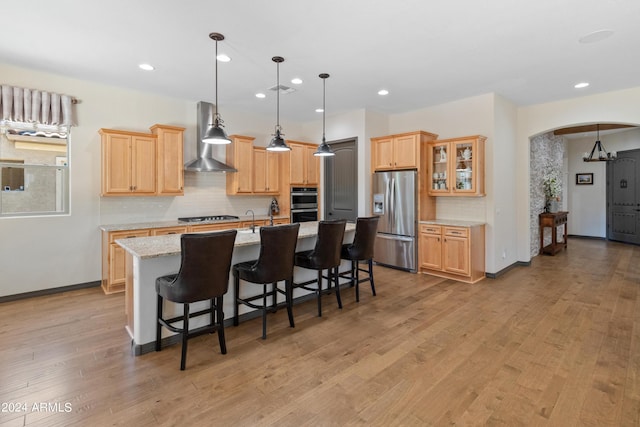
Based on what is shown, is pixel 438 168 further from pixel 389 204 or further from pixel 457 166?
pixel 389 204

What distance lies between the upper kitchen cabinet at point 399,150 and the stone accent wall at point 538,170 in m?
2.41

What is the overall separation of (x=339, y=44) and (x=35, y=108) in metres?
3.91

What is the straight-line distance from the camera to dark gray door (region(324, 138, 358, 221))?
20.8ft

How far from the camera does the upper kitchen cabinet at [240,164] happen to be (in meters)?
5.82

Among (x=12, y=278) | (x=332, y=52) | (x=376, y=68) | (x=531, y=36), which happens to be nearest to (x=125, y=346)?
(x=12, y=278)

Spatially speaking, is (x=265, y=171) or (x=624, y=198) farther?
(x=624, y=198)

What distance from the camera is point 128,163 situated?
4.68 metres

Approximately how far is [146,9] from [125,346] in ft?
9.67

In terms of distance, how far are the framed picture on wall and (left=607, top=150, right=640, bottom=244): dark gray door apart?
0.41 metres

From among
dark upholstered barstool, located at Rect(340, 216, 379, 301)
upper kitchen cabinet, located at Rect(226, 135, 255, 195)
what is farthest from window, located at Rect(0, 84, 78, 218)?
dark upholstered barstool, located at Rect(340, 216, 379, 301)

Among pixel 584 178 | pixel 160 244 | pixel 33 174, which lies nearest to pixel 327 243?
pixel 160 244

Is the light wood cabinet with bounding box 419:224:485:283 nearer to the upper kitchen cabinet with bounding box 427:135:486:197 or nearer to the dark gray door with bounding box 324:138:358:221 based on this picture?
the upper kitchen cabinet with bounding box 427:135:486:197

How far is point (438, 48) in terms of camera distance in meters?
3.53

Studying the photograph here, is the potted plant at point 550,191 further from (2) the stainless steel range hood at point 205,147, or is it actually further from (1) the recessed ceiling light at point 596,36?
(2) the stainless steel range hood at point 205,147
